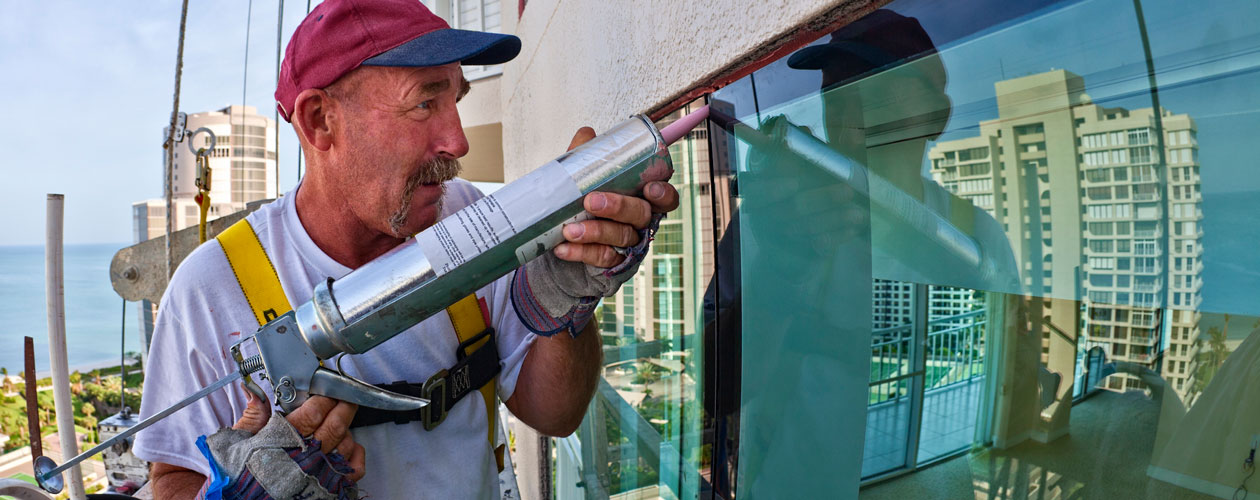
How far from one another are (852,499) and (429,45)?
1257 mm

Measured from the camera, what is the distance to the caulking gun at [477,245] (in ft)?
3.98

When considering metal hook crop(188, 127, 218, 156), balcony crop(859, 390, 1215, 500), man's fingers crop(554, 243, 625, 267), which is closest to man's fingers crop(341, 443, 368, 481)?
man's fingers crop(554, 243, 625, 267)

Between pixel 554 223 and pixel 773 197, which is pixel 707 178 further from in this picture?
pixel 554 223

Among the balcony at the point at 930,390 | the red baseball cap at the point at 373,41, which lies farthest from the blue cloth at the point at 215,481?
the balcony at the point at 930,390

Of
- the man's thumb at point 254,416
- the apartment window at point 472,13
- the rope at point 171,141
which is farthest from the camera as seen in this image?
the apartment window at point 472,13

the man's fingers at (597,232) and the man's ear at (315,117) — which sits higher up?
the man's ear at (315,117)

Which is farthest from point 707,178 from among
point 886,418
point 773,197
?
point 886,418

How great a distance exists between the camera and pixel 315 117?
1.66 metres

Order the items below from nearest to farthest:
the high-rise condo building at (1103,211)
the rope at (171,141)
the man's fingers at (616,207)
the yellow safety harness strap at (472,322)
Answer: the high-rise condo building at (1103,211) < the man's fingers at (616,207) < the yellow safety harness strap at (472,322) < the rope at (171,141)

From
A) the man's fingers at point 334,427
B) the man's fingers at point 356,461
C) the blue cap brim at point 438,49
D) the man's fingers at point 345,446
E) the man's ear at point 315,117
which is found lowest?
the man's fingers at point 356,461

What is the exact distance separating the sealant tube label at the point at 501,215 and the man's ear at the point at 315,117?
0.61 m

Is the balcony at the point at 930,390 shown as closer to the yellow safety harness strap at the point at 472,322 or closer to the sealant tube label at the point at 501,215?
the sealant tube label at the point at 501,215

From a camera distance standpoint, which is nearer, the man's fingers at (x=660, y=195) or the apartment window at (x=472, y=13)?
the man's fingers at (x=660, y=195)

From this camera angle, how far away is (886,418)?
1084 millimetres
